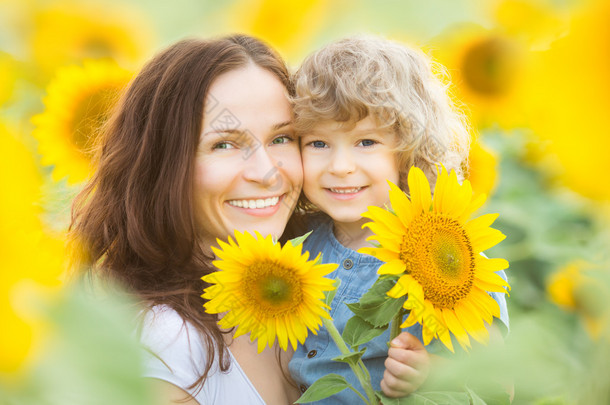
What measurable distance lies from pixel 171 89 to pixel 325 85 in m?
0.37

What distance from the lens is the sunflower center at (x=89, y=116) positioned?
194cm

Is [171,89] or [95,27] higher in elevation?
[95,27]

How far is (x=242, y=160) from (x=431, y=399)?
731mm

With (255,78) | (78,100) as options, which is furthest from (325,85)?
(78,100)

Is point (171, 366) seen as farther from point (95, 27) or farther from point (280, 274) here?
point (95, 27)

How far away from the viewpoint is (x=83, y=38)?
1746 millimetres

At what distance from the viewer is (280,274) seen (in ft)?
3.28

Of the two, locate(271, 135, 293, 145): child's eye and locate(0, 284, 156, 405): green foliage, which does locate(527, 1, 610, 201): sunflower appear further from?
locate(271, 135, 293, 145): child's eye

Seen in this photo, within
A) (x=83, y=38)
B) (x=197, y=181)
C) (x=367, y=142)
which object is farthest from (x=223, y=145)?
(x=83, y=38)

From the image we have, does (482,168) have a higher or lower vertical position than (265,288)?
higher

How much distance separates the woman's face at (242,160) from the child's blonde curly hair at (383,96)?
9 centimetres

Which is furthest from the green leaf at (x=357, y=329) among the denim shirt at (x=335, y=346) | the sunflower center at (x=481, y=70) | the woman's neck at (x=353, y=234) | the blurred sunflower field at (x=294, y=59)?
the sunflower center at (x=481, y=70)

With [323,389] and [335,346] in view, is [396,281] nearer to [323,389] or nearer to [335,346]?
[323,389]

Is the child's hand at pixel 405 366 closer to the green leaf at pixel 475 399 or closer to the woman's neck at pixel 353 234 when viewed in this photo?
the green leaf at pixel 475 399
